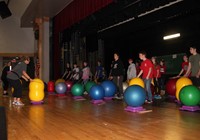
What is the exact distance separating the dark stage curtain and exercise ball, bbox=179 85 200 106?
4.40 meters

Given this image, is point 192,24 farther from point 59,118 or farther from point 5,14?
point 5,14

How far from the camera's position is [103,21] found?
10.6m

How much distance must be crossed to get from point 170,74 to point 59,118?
24.1ft

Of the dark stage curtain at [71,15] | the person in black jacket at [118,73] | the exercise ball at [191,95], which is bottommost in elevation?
the exercise ball at [191,95]

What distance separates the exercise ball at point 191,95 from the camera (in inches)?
225

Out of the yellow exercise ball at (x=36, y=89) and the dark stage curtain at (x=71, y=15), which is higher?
the dark stage curtain at (x=71, y=15)

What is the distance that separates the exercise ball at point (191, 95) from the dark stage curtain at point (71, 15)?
440 centimetres

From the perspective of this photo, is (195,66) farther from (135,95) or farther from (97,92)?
(97,92)

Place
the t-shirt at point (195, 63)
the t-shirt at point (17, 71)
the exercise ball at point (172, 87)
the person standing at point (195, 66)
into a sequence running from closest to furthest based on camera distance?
the person standing at point (195, 66)
the t-shirt at point (195, 63)
the t-shirt at point (17, 71)
the exercise ball at point (172, 87)

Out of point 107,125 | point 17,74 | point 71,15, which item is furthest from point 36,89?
point 71,15

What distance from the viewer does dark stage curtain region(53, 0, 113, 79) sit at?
10.0 metres

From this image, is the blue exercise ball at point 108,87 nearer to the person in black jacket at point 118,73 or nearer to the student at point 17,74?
the person in black jacket at point 118,73

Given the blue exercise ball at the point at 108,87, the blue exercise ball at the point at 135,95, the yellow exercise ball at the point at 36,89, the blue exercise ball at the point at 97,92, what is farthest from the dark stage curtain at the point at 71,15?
the blue exercise ball at the point at 135,95

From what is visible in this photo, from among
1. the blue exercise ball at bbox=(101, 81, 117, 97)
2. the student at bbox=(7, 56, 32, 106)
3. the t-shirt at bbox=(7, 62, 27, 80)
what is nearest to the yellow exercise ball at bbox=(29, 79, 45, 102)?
the student at bbox=(7, 56, 32, 106)
